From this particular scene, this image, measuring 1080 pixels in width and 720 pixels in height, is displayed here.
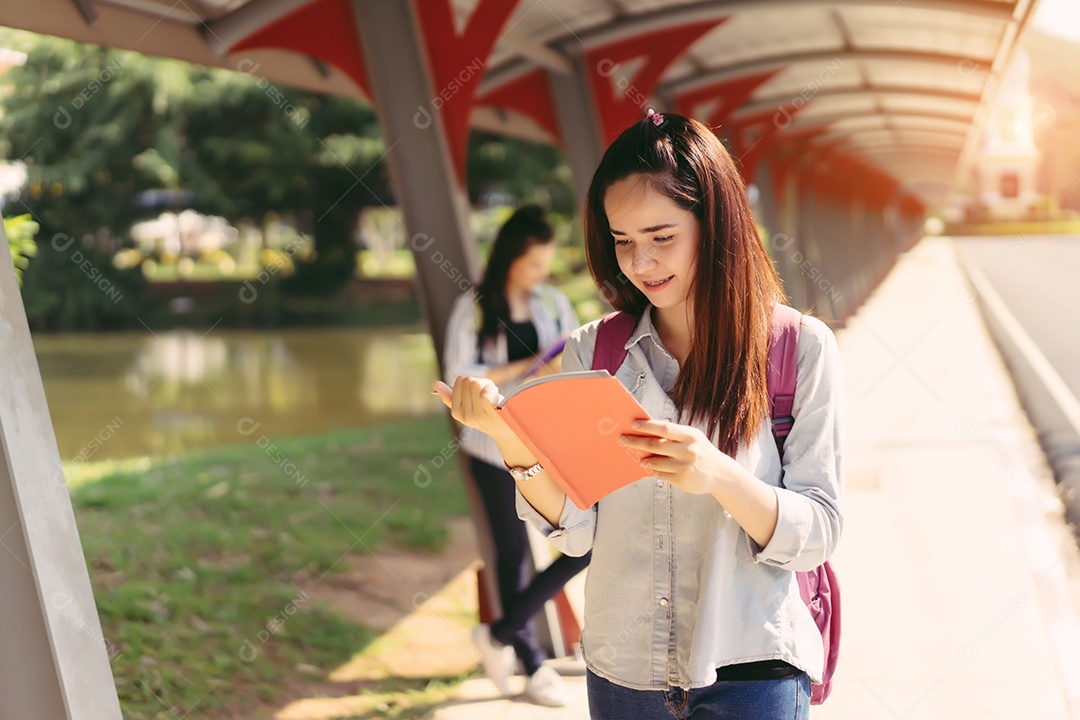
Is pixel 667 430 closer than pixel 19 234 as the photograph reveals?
Yes

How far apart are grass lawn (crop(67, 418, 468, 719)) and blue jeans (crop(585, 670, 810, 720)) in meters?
2.77

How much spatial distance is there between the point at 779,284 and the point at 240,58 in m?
3.70

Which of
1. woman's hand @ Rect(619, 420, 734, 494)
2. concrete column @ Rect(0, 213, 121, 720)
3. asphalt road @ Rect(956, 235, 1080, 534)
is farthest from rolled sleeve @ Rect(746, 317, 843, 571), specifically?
asphalt road @ Rect(956, 235, 1080, 534)

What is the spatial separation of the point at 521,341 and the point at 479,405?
2.70 meters

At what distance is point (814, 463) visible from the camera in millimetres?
1715

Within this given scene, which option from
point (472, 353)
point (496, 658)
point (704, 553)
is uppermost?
point (472, 353)

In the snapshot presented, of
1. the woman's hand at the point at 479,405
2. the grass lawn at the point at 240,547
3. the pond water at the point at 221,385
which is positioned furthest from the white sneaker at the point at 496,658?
the pond water at the point at 221,385

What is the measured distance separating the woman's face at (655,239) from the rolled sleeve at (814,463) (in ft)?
0.77

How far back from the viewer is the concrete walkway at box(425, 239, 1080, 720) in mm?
4219

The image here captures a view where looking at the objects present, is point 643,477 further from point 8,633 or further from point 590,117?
point 590,117

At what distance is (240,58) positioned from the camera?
4.85m

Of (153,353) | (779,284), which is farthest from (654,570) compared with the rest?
(153,353)

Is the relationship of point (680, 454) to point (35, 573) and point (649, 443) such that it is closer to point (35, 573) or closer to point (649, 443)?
point (649, 443)

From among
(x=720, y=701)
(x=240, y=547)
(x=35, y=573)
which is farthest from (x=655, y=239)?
(x=240, y=547)
